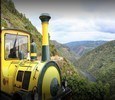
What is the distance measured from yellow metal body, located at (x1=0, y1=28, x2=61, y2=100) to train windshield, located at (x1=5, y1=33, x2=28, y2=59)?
147mm

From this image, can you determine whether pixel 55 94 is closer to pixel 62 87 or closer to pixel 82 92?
pixel 62 87

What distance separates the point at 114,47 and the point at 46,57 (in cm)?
9343

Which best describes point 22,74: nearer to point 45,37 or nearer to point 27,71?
point 27,71

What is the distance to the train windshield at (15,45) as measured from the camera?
1032 centimetres

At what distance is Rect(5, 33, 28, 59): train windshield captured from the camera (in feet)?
33.9

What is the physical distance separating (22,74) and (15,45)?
133cm

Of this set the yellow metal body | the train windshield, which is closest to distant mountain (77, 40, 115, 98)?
the train windshield

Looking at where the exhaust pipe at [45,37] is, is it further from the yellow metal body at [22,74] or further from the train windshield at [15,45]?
the train windshield at [15,45]

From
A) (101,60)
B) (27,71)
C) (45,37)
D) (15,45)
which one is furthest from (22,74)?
(101,60)

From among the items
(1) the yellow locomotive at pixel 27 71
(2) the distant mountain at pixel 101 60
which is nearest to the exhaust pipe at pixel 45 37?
(1) the yellow locomotive at pixel 27 71

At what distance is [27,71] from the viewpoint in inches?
383

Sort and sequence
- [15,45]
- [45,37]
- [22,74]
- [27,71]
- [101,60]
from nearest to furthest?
[27,71] → [22,74] → [45,37] → [15,45] → [101,60]

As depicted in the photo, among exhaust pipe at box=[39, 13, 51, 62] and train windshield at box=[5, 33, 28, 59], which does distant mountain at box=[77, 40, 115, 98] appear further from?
exhaust pipe at box=[39, 13, 51, 62]

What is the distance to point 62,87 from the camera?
10.4 m
